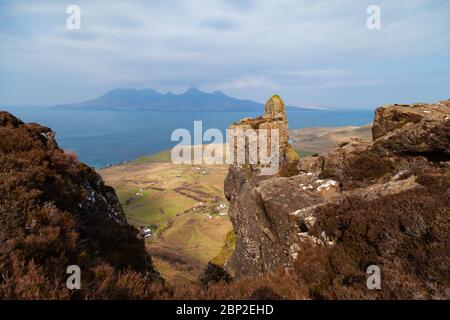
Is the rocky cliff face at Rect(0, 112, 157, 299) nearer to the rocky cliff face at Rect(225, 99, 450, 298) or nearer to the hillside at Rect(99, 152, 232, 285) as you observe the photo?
the rocky cliff face at Rect(225, 99, 450, 298)

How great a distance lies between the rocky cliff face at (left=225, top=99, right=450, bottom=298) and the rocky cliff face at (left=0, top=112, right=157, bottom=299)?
5.71 metres

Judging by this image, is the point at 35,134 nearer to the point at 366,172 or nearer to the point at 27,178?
the point at 27,178

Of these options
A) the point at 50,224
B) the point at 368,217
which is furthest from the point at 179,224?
the point at 368,217

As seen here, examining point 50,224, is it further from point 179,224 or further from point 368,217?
point 179,224

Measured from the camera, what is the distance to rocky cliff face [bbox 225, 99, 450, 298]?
22.5ft

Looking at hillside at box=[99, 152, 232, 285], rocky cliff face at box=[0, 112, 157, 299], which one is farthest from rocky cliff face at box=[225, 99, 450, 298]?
hillside at box=[99, 152, 232, 285]

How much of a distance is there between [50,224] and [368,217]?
932 cm

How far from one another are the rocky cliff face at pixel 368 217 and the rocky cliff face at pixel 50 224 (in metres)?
5.71

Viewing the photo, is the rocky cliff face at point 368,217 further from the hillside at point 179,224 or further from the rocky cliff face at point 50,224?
the hillside at point 179,224

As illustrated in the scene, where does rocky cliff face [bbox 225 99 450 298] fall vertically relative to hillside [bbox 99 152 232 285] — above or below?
above

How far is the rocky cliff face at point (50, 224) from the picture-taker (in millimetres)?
6327

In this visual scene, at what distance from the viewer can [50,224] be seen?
866cm

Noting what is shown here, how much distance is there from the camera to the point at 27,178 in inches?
398

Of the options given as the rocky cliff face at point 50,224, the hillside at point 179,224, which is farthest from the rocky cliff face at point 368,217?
the hillside at point 179,224
